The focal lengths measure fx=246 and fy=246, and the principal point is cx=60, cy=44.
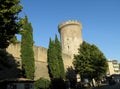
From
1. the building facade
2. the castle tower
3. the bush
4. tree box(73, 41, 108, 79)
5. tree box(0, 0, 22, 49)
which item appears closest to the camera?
tree box(0, 0, 22, 49)

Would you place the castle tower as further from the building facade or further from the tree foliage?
the building facade

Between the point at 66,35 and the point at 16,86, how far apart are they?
36747mm

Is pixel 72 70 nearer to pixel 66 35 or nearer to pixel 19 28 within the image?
pixel 66 35

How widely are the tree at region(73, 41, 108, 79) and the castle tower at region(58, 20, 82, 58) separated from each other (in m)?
9.48

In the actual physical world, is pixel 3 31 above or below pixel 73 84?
above

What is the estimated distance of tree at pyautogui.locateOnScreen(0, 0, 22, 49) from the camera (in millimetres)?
16344

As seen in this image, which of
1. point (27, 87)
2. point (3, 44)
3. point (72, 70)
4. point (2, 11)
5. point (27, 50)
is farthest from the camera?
point (72, 70)

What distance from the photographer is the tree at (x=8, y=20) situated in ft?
53.6

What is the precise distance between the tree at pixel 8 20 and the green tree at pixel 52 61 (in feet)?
81.8

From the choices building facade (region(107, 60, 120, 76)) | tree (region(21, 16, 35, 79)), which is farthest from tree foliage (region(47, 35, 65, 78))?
building facade (region(107, 60, 120, 76))

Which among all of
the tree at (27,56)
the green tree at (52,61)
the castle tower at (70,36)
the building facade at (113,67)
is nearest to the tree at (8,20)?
the tree at (27,56)

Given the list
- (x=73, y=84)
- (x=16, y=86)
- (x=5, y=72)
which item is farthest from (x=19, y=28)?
(x=73, y=84)

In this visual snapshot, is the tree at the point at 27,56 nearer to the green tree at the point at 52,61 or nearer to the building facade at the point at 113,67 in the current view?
the green tree at the point at 52,61

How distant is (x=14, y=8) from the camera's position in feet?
55.5
